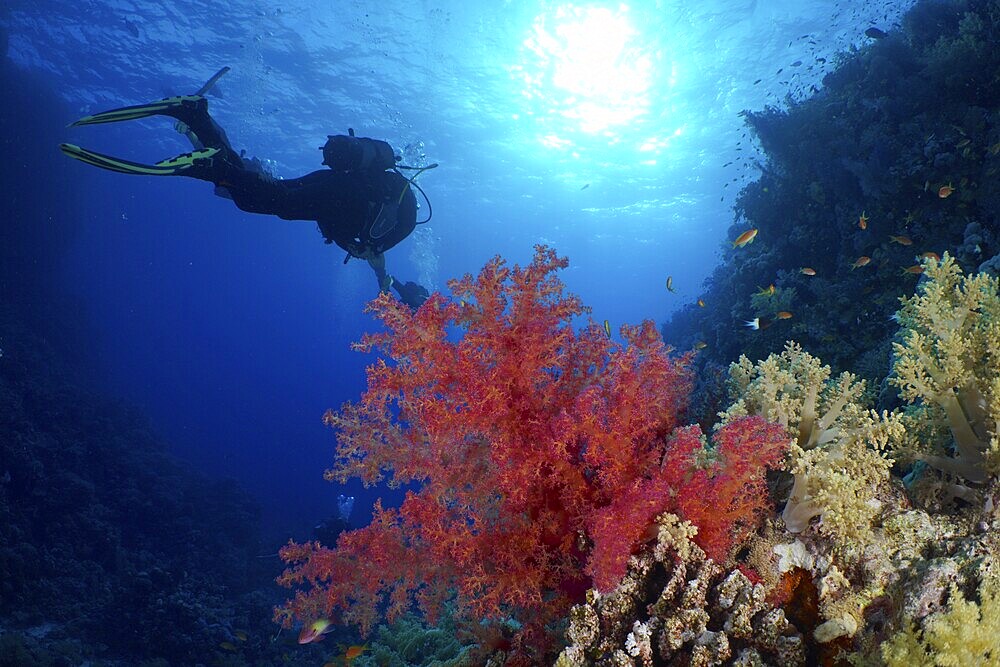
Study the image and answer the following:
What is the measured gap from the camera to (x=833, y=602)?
2807 millimetres

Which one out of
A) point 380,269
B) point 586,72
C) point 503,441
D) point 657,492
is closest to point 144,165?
point 380,269

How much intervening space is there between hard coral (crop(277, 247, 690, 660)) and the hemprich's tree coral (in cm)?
1

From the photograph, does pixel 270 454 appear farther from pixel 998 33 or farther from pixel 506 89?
pixel 998 33

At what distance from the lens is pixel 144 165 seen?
17.2 ft

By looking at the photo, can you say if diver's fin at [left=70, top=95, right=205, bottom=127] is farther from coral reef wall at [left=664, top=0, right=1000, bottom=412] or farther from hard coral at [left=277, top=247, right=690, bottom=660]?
coral reef wall at [left=664, top=0, right=1000, bottom=412]

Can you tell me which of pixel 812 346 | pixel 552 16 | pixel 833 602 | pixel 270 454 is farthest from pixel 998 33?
pixel 270 454

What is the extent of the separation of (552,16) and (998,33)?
1492 centimetres

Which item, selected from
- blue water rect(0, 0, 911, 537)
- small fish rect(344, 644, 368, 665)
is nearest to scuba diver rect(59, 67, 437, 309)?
blue water rect(0, 0, 911, 537)

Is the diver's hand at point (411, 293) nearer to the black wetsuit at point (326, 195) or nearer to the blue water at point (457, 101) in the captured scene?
the black wetsuit at point (326, 195)

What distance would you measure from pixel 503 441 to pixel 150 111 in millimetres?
5919

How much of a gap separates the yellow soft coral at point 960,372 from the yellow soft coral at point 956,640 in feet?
3.66

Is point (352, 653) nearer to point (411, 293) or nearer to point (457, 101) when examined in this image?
point (411, 293)

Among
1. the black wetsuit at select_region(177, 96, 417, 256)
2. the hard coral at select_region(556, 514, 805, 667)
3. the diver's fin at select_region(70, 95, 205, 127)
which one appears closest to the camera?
the hard coral at select_region(556, 514, 805, 667)

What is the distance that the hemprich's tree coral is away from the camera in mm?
3256
